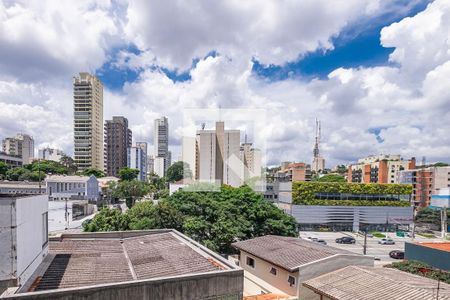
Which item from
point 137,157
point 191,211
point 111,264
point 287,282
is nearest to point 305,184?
point 191,211

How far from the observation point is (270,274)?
44.4ft

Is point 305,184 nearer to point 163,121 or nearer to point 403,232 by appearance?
point 403,232

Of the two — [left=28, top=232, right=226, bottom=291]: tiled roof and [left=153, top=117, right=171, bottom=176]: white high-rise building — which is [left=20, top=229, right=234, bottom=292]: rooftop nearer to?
[left=28, top=232, right=226, bottom=291]: tiled roof

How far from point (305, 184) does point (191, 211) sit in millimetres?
22642

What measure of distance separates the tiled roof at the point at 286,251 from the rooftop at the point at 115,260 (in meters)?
4.41

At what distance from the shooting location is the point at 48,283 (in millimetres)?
7016

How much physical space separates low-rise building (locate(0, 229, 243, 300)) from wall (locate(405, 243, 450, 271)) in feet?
51.8

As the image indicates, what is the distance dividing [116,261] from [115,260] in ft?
0.41

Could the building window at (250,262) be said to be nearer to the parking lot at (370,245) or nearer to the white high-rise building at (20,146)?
the parking lot at (370,245)

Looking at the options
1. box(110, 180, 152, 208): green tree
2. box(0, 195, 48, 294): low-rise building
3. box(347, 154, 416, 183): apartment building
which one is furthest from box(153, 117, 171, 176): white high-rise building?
box(0, 195, 48, 294): low-rise building

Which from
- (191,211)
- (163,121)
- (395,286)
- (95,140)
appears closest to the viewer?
(395,286)

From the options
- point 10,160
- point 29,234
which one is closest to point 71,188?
point 10,160

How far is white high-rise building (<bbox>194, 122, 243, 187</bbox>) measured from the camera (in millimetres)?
41156

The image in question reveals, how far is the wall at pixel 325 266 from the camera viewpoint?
11.8m
